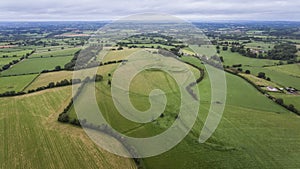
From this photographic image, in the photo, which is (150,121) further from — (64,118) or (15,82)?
(15,82)

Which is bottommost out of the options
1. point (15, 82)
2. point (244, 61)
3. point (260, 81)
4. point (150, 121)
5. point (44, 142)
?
point (44, 142)

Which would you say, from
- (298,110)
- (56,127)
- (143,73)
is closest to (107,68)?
(143,73)

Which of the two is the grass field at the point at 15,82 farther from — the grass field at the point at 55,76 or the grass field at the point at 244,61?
the grass field at the point at 244,61

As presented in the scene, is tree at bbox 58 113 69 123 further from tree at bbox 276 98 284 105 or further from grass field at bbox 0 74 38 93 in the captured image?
tree at bbox 276 98 284 105

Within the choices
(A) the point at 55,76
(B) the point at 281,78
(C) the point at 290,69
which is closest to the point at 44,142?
(A) the point at 55,76

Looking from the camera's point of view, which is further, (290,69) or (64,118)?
(290,69)
